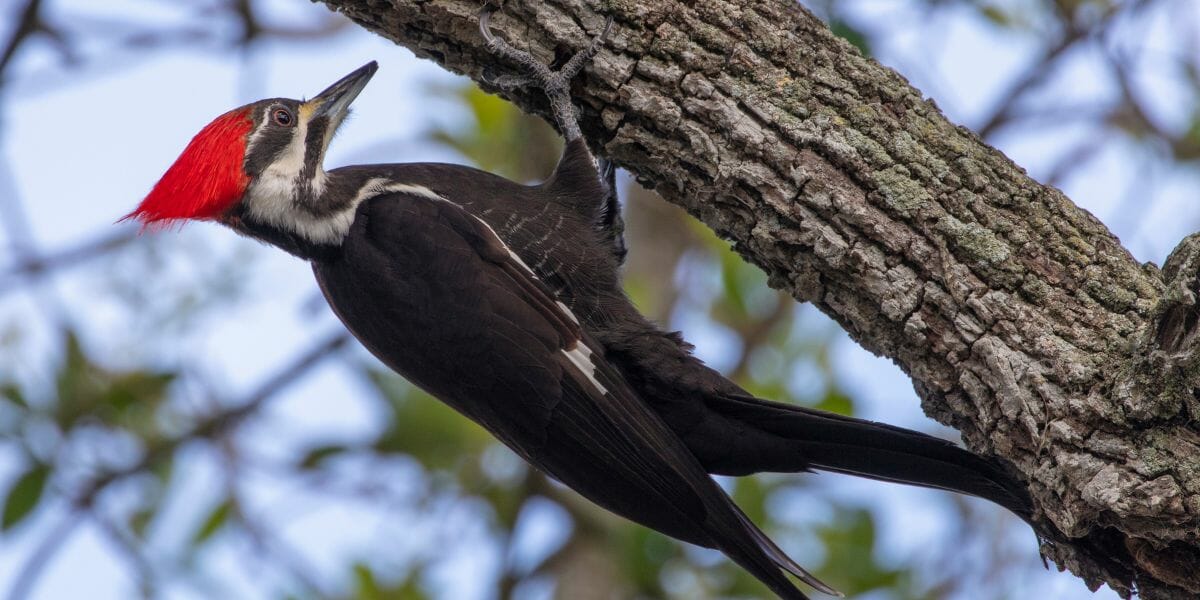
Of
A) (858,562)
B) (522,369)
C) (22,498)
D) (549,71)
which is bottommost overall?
(22,498)

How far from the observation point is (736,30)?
273 centimetres

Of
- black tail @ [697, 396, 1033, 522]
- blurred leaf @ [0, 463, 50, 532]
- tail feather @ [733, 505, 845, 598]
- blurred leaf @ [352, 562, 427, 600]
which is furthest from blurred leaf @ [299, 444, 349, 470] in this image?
tail feather @ [733, 505, 845, 598]

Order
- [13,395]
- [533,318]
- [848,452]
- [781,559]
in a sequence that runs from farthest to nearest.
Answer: [13,395] → [533,318] → [781,559] → [848,452]

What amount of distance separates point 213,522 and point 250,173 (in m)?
1.85

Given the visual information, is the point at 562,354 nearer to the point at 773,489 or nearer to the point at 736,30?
the point at 736,30

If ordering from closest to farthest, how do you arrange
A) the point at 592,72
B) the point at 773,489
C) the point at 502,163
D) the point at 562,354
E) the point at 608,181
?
the point at 592,72
the point at 562,354
the point at 608,181
the point at 773,489
the point at 502,163

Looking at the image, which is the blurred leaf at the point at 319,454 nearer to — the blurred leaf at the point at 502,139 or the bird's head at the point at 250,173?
the blurred leaf at the point at 502,139

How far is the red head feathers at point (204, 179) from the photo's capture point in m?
3.30

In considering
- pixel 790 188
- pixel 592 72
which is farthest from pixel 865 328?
pixel 592 72

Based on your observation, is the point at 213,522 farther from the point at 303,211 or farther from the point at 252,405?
the point at 303,211

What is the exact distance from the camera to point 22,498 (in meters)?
4.09

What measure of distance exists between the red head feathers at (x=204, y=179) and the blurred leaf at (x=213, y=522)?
166 centimetres

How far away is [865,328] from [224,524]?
3.03 metres

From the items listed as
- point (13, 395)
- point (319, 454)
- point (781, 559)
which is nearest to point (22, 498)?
point (13, 395)
